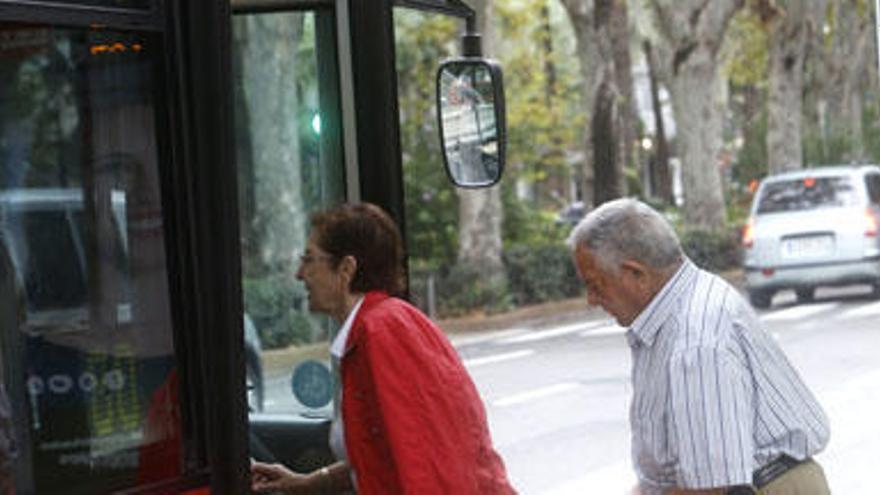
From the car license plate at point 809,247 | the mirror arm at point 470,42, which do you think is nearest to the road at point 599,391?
the car license plate at point 809,247

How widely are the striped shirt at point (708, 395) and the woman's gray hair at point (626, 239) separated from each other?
6 cm

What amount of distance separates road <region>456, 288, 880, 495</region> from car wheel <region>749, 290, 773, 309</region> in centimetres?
17

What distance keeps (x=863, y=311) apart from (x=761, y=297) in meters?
2.28

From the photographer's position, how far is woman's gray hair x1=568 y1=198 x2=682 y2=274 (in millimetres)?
3959

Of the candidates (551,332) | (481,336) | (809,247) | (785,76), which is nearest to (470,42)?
(809,247)

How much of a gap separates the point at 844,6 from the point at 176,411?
4941 centimetres

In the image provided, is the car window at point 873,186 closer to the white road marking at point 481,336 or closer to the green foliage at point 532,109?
the white road marking at point 481,336

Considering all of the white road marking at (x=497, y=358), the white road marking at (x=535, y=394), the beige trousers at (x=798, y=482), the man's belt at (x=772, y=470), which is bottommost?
the white road marking at (x=497, y=358)

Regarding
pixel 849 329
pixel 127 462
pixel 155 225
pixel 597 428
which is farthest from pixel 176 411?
pixel 849 329

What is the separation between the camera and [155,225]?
355 centimetres

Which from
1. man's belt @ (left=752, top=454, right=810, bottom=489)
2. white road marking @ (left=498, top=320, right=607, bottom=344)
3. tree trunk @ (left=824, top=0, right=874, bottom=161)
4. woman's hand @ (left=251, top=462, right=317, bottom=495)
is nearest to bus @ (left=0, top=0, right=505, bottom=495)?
woman's hand @ (left=251, top=462, right=317, bottom=495)

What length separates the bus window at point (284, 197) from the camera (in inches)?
177

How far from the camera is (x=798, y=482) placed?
3.99 metres

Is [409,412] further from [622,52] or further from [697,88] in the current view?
[622,52]
